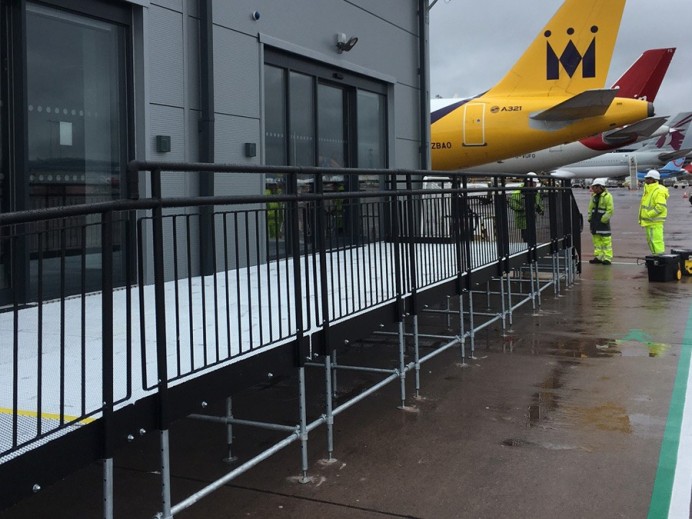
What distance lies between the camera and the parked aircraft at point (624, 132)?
30578 mm

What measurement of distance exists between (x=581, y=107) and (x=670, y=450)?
1671 cm

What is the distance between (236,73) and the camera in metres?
8.57

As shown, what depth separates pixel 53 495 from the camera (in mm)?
4402

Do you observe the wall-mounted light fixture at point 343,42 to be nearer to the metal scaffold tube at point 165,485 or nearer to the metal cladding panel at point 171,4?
the metal cladding panel at point 171,4

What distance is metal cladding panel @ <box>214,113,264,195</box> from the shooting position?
8312mm

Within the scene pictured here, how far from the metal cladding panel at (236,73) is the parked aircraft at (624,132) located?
2175cm

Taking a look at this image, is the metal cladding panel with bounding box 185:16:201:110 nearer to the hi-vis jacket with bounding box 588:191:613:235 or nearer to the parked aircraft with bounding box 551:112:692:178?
the hi-vis jacket with bounding box 588:191:613:235

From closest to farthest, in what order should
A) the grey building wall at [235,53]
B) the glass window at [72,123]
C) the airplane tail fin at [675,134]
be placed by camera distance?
the glass window at [72,123]
the grey building wall at [235,53]
the airplane tail fin at [675,134]

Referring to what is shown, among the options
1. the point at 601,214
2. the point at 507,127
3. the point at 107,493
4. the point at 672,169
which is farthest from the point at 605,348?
the point at 672,169

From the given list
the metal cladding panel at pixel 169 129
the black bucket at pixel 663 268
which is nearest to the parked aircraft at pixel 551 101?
the black bucket at pixel 663 268

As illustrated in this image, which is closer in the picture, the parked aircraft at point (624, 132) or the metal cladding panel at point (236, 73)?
the metal cladding panel at point (236, 73)

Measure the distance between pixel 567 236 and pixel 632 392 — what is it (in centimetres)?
707

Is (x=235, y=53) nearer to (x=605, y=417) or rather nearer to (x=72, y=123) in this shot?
(x=72, y=123)

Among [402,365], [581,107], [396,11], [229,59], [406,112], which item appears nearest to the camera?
[402,365]
